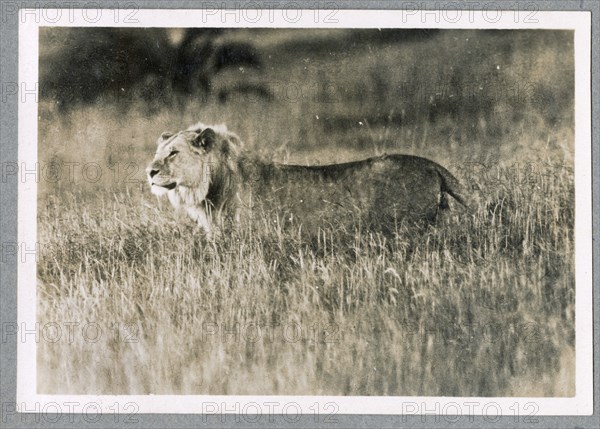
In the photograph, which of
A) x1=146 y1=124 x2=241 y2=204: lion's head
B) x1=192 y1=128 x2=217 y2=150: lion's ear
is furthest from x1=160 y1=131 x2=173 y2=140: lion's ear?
x1=192 y1=128 x2=217 y2=150: lion's ear

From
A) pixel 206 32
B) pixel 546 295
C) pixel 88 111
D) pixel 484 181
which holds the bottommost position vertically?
pixel 546 295

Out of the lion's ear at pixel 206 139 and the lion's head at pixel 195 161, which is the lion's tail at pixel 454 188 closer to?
the lion's head at pixel 195 161

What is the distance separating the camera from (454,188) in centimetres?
302

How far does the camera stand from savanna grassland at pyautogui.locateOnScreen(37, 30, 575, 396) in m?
3.00

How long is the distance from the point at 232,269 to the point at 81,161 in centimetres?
97

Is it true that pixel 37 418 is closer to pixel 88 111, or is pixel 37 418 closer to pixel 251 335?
pixel 251 335

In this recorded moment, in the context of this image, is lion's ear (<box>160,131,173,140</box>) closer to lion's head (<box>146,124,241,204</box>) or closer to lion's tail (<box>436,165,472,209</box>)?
lion's head (<box>146,124,241,204</box>)

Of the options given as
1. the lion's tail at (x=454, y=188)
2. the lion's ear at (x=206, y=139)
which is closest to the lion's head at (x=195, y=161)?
the lion's ear at (x=206, y=139)

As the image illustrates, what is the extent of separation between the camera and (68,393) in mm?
3023

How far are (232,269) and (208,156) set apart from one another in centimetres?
60

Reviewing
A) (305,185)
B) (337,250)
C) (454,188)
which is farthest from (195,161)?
(454,188)

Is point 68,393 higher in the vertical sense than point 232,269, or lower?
lower

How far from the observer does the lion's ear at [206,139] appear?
303cm

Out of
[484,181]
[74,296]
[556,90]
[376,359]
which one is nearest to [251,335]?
[376,359]
